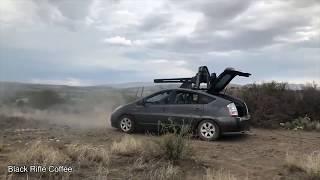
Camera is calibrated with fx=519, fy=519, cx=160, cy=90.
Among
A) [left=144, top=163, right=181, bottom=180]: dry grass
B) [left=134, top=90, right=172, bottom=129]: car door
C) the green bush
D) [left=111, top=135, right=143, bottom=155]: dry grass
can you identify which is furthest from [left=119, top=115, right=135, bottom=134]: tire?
[left=144, top=163, right=181, bottom=180]: dry grass

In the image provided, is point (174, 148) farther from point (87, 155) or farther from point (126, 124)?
point (126, 124)

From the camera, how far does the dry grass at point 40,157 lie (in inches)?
379

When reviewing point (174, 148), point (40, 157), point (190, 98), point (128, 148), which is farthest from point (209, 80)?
point (40, 157)

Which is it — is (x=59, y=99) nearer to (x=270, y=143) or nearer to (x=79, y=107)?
(x=79, y=107)

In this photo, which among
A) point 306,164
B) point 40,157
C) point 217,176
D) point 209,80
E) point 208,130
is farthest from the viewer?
point 209,80

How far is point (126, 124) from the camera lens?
53.3 feet

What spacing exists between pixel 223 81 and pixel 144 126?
2.83 meters

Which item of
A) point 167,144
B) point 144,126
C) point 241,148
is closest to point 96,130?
point 144,126

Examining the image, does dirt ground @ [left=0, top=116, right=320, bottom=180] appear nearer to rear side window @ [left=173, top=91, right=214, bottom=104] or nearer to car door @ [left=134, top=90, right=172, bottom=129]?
car door @ [left=134, top=90, right=172, bottom=129]

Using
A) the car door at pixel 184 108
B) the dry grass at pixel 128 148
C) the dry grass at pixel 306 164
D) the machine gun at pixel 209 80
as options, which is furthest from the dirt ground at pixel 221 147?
the machine gun at pixel 209 80

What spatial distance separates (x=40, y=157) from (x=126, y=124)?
6429mm

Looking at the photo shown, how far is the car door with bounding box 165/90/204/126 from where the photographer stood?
1515 cm

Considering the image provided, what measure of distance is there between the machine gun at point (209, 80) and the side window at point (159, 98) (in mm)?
1043

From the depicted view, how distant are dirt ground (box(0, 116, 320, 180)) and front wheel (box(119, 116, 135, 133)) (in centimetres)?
28
